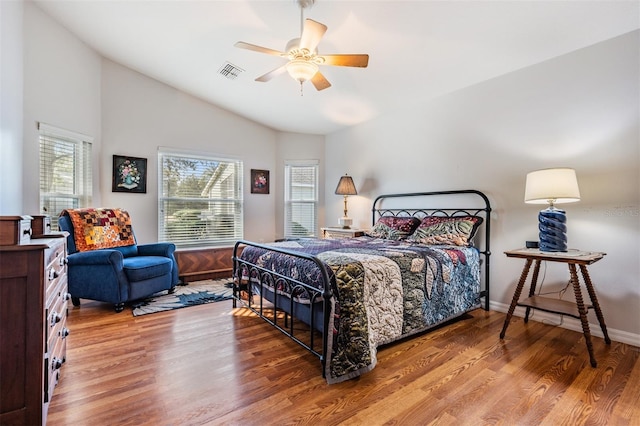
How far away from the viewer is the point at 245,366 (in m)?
1.98

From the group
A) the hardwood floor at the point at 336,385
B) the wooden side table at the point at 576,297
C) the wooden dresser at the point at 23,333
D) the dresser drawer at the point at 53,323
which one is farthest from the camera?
the wooden side table at the point at 576,297

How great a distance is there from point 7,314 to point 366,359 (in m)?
1.80

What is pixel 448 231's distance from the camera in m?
3.05

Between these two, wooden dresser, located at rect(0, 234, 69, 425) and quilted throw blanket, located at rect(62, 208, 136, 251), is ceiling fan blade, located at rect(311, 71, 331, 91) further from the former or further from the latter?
quilted throw blanket, located at rect(62, 208, 136, 251)

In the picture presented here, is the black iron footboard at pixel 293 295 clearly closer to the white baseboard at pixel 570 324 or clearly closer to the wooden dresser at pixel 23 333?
the wooden dresser at pixel 23 333

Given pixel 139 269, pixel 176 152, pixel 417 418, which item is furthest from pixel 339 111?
pixel 417 418

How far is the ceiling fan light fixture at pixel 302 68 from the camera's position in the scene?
7.42ft

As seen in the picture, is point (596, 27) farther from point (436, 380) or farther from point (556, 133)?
point (436, 380)

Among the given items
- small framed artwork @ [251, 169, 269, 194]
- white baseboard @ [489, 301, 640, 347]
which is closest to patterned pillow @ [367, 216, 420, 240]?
white baseboard @ [489, 301, 640, 347]

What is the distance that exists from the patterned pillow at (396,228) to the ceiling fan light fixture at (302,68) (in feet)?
6.76

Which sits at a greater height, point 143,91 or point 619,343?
point 143,91

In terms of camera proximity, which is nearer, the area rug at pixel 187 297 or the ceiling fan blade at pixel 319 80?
the ceiling fan blade at pixel 319 80

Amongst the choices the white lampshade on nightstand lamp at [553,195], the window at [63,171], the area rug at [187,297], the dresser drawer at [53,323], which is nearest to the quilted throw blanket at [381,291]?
the white lampshade on nightstand lamp at [553,195]

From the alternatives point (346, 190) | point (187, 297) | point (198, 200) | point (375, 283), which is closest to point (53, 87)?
point (198, 200)
